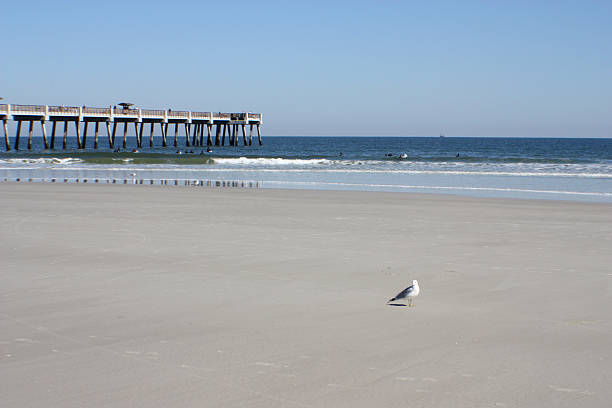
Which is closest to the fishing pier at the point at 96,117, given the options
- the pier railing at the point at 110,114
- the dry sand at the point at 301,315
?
the pier railing at the point at 110,114

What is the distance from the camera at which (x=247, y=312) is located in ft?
20.0

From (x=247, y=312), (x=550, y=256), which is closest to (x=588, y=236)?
(x=550, y=256)

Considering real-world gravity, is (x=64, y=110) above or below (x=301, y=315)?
above

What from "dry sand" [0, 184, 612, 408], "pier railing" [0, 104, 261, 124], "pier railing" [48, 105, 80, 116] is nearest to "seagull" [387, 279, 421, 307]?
"dry sand" [0, 184, 612, 408]

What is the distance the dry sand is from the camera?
4254mm

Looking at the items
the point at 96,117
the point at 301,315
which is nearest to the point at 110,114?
the point at 96,117

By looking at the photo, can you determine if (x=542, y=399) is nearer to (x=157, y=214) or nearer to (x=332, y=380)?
(x=332, y=380)

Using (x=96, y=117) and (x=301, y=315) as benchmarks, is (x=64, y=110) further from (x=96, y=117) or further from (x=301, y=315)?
(x=301, y=315)

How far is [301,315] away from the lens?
6.04m

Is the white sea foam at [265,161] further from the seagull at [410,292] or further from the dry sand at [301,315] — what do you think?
the seagull at [410,292]

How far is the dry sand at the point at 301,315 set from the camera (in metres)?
4.25

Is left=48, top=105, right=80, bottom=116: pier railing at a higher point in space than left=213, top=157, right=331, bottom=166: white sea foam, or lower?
higher

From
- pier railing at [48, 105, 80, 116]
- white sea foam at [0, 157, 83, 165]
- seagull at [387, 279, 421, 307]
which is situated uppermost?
pier railing at [48, 105, 80, 116]

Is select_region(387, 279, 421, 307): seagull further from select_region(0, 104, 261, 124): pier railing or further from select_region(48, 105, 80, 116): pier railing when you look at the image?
select_region(48, 105, 80, 116): pier railing
